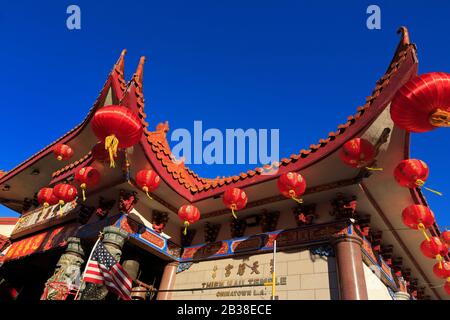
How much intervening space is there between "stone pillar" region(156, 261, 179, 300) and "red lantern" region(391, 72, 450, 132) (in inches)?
263

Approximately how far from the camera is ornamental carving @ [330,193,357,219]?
667 cm

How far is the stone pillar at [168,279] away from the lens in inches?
312

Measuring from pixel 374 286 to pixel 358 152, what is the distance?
363cm

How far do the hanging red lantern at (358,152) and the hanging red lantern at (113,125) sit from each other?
3995 mm

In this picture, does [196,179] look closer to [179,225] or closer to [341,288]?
[179,225]

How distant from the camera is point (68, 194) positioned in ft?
25.2

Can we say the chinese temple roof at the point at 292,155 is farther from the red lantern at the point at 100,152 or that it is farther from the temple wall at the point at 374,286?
the temple wall at the point at 374,286

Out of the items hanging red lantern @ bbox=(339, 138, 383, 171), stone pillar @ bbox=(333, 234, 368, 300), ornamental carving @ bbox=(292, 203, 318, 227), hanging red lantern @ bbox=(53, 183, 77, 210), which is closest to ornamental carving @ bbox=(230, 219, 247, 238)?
ornamental carving @ bbox=(292, 203, 318, 227)

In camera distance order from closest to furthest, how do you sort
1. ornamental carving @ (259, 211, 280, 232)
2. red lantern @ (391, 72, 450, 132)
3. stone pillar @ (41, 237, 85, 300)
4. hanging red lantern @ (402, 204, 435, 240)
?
red lantern @ (391, 72, 450, 132) → hanging red lantern @ (402, 204, 435, 240) → stone pillar @ (41, 237, 85, 300) → ornamental carving @ (259, 211, 280, 232)

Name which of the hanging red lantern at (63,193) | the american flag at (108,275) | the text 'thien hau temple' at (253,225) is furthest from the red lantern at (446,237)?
the hanging red lantern at (63,193)

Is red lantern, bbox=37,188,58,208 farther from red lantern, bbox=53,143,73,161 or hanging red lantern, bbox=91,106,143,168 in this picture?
A: hanging red lantern, bbox=91,106,143,168

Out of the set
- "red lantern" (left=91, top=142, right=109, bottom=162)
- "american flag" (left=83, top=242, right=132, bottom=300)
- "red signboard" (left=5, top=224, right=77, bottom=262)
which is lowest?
"american flag" (left=83, top=242, right=132, bottom=300)
